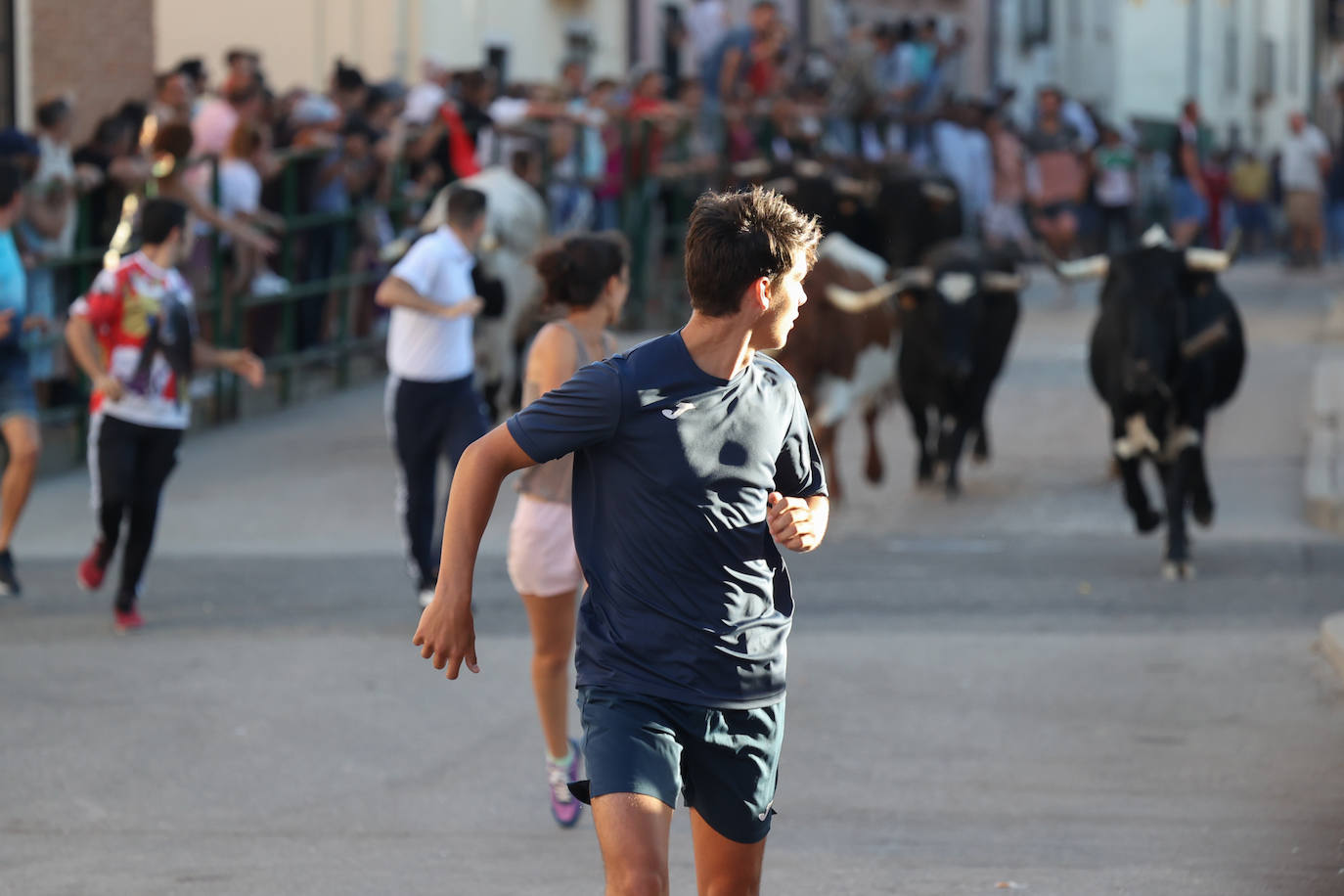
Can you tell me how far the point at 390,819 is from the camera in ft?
21.3

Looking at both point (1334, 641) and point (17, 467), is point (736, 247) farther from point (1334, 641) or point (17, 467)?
point (17, 467)

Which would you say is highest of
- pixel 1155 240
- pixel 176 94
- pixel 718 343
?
pixel 176 94

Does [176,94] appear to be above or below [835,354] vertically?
above

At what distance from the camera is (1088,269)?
1270 cm

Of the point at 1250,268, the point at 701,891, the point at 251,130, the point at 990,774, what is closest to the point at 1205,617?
the point at 990,774

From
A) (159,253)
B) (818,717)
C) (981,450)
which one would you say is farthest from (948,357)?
(818,717)

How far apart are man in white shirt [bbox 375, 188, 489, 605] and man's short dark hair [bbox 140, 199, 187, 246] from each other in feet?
2.90

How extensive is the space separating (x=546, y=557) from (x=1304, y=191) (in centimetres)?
2909

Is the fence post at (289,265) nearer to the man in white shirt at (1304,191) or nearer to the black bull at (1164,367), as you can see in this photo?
the black bull at (1164,367)

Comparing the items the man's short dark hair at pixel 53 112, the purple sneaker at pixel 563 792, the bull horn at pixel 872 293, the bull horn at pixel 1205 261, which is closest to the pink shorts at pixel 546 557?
the purple sneaker at pixel 563 792

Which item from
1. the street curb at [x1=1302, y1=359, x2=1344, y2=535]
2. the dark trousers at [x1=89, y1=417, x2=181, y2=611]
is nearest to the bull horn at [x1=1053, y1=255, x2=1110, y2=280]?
the street curb at [x1=1302, y1=359, x2=1344, y2=535]

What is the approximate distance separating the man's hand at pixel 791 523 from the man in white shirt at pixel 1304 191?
2990 cm

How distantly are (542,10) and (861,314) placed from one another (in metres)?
12.8

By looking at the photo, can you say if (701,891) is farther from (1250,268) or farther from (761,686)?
(1250,268)
